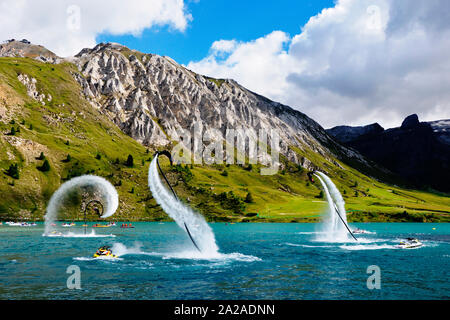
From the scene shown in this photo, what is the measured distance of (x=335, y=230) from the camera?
13638cm

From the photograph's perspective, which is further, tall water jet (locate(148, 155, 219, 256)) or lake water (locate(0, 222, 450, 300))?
tall water jet (locate(148, 155, 219, 256))

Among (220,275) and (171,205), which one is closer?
(220,275)

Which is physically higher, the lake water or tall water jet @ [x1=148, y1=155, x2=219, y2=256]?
tall water jet @ [x1=148, y1=155, x2=219, y2=256]

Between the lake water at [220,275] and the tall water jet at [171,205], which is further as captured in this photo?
the tall water jet at [171,205]

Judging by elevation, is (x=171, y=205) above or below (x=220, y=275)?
above

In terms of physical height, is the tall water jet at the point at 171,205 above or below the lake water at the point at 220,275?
above
